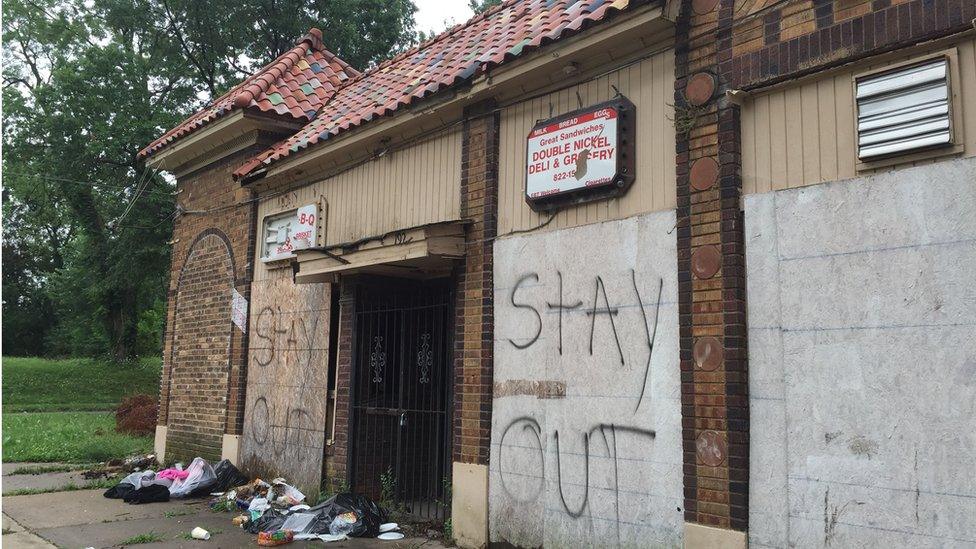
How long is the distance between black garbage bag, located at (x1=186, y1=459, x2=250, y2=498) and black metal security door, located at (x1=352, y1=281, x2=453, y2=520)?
7.32 feet

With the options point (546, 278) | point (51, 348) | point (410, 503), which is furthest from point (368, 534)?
point (51, 348)

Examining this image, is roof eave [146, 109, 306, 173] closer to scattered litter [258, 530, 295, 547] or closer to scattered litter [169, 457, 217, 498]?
scattered litter [169, 457, 217, 498]

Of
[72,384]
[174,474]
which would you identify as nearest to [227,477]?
[174,474]

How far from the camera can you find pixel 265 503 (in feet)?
27.2

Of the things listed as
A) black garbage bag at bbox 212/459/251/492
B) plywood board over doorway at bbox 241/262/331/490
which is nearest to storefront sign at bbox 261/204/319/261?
plywood board over doorway at bbox 241/262/331/490

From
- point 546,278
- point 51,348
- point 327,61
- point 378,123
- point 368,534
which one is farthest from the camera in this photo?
point 51,348

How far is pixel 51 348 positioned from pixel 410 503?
43774 millimetres

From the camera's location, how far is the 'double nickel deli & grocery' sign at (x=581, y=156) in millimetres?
5836

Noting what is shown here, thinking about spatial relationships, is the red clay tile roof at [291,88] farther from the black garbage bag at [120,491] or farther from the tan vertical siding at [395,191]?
the black garbage bag at [120,491]

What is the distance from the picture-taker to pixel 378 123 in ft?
26.8

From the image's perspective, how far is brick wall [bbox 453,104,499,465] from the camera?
22.2 ft

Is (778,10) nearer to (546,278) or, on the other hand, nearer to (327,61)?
(546,278)

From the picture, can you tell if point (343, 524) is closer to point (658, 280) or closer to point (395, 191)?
point (395, 191)

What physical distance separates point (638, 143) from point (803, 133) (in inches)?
52.5
